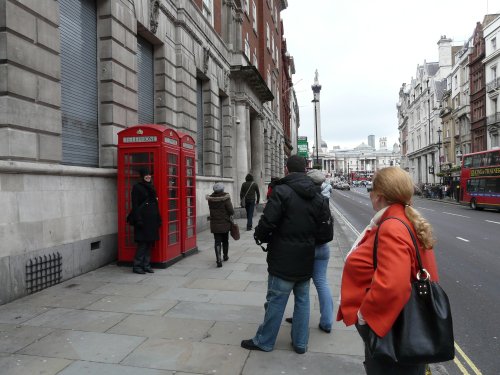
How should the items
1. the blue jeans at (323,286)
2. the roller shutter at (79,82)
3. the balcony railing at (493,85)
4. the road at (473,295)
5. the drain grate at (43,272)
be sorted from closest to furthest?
the road at (473,295)
the blue jeans at (323,286)
the drain grate at (43,272)
the roller shutter at (79,82)
the balcony railing at (493,85)

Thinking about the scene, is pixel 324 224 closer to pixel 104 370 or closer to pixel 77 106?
pixel 104 370

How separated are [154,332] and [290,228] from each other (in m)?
1.96

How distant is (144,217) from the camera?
7.39 m

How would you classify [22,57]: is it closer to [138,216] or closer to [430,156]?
[138,216]

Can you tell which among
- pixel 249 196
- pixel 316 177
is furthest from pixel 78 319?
pixel 249 196

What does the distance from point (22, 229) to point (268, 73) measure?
2844 centimetres

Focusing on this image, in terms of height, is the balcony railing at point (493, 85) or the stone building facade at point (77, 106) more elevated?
the balcony railing at point (493, 85)

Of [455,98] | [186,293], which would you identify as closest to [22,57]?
[186,293]

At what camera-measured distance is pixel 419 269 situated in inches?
84.0

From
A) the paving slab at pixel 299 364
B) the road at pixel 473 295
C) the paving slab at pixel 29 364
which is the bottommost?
the road at pixel 473 295

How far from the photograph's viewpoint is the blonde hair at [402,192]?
2189mm

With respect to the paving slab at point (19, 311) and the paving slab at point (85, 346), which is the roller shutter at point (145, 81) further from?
the paving slab at point (85, 346)

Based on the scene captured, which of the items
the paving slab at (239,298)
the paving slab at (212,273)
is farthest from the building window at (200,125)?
the paving slab at (239,298)

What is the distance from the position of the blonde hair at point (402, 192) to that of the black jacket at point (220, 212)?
5.99 m
